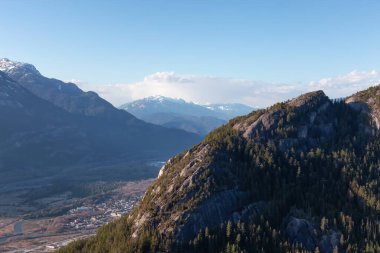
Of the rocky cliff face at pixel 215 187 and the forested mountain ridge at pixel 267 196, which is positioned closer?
the forested mountain ridge at pixel 267 196

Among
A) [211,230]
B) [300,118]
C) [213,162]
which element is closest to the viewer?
[211,230]

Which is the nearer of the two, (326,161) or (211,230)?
(211,230)

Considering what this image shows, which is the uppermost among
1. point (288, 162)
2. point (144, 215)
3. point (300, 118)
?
point (300, 118)

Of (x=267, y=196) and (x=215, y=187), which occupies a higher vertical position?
(x=215, y=187)

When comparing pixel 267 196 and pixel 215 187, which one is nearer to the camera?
pixel 215 187

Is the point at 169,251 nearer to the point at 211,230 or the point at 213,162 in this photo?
the point at 211,230

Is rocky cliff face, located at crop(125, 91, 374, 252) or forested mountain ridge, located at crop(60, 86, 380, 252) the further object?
rocky cliff face, located at crop(125, 91, 374, 252)

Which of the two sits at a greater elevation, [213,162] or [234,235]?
[213,162]

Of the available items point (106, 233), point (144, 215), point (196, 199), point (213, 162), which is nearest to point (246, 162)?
point (213, 162)
